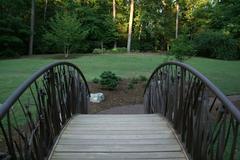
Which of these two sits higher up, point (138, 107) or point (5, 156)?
point (5, 156)

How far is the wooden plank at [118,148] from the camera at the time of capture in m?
4.04

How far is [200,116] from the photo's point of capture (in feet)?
11.6

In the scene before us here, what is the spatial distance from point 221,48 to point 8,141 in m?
28.4

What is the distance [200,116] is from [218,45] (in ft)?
90.4

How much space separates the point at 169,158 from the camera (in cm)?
378

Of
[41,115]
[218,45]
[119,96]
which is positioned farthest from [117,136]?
[218,45]

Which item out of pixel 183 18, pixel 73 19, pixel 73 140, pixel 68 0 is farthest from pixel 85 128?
pixel 183 18

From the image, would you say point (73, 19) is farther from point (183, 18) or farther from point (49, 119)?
point (49, 119)

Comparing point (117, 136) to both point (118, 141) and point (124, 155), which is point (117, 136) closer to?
point (118, 141)

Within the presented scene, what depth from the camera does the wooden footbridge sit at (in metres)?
3.14

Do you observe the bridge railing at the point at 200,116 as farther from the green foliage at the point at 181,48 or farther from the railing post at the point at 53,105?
the green foliage at the point at 181,48

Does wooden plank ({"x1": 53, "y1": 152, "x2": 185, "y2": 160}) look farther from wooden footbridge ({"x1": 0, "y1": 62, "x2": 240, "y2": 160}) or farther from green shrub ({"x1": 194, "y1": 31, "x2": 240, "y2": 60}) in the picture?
green shrub ({"x1": 194, "y1": 31, "x2": 240, "y2": 60})

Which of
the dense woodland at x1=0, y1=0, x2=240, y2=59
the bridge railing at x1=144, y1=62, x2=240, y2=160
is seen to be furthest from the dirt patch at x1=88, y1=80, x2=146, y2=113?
the dense woodland at x1=0, y1=0, x2=240, y2=59

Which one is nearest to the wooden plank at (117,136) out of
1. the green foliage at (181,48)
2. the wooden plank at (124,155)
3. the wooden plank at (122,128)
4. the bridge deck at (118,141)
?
the bridge deck at (118,141)
